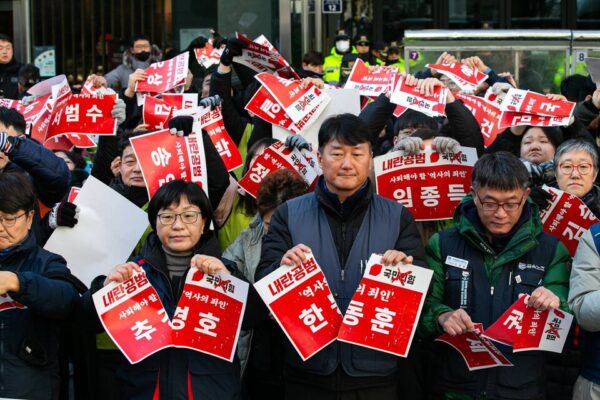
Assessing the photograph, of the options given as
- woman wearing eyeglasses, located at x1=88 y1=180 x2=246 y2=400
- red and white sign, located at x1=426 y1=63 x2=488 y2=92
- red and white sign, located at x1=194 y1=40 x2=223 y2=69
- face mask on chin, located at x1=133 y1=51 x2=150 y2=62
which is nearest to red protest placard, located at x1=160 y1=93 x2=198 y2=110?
red and white sign, located at x1=426 y1=63 x2=488 y2=92

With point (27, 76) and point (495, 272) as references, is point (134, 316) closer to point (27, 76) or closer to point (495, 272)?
point (495, 272)

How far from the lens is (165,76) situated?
24.1ft

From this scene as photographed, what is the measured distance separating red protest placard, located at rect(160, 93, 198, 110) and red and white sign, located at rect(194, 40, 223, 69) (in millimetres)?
1912

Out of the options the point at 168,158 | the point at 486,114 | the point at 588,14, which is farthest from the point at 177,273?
the point at 588,14

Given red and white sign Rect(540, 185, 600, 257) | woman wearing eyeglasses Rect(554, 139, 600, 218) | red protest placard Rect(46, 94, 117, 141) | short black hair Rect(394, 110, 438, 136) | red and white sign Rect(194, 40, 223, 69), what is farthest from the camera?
red and white sign Rect(194, 40, 223, 69)

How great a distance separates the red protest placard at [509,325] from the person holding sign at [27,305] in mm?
1886

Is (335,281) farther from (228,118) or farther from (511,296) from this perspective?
(228,118)

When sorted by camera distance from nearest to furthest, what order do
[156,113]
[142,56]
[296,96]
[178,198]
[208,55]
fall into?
[178,198]
[296,96]
[156,113]
[208,55]
[142,56]

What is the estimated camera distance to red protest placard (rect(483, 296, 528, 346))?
171 inches

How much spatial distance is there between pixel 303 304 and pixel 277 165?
1624 mm

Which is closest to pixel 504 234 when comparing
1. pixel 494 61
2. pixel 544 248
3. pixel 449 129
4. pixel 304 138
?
pixel 544 248

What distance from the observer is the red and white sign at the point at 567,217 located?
→ 517cm

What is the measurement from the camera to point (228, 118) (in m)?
6.76

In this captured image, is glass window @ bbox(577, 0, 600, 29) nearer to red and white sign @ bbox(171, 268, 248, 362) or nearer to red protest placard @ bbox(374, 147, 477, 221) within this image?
red protest placard @ bbox(374, 147, 477, 221)
